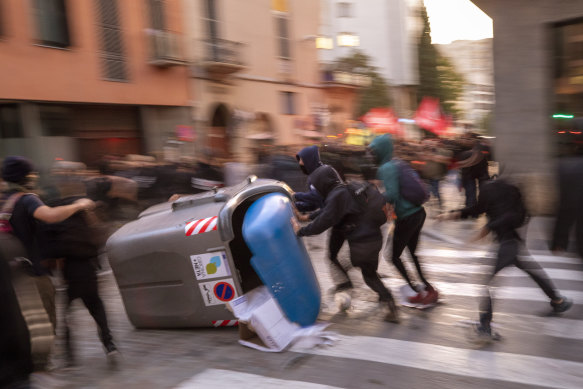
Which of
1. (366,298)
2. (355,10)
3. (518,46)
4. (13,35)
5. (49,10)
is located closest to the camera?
(366,298)

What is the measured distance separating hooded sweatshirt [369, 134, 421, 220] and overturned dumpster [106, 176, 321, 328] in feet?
3.20

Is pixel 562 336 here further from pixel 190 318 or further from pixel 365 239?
pixel 190 318

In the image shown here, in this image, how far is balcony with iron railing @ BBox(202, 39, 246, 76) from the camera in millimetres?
19375

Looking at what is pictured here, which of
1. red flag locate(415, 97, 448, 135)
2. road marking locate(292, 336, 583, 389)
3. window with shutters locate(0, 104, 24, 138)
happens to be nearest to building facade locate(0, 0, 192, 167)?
window with shutters locate(0, 104, 24, 138)

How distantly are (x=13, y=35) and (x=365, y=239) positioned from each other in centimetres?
1214

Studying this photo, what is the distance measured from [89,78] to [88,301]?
1234 cm

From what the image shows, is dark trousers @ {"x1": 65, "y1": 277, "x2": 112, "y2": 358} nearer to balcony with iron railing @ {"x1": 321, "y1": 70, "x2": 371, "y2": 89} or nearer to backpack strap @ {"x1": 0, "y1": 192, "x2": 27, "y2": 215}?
backpack strap @ {"x1": 0, "y1": 192, "x2": 27, "y2": 215}

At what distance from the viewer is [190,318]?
5.09 m

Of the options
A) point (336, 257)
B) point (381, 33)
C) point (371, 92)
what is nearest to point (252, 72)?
point (336, 257)

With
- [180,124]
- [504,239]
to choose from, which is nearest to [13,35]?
[180,124]

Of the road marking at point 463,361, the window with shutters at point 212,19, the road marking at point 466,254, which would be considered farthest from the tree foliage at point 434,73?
the road marking at point 463,361

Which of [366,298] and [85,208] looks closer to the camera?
[85,208]

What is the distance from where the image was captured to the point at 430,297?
555 cm

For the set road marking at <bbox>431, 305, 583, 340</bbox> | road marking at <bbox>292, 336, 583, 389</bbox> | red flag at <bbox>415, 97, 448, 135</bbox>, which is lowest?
road marking at <bbox>431, 305, 583, 340</bbox>
